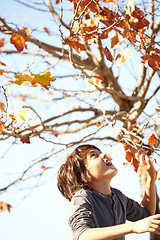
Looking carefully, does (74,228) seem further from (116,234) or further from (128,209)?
(128,209)

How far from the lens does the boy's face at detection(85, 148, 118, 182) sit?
1671mm

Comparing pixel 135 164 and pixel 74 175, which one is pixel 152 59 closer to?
pixel 135 164

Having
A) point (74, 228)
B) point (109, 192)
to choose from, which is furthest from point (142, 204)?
point (74, 228)

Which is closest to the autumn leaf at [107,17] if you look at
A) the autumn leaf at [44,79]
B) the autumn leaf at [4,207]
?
Result: the autumn leaf at [44,79]

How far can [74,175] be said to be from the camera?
5.72ft

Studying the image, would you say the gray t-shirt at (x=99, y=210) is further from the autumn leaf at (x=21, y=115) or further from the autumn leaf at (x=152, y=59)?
the autumn leaf at (x=152, y=59)

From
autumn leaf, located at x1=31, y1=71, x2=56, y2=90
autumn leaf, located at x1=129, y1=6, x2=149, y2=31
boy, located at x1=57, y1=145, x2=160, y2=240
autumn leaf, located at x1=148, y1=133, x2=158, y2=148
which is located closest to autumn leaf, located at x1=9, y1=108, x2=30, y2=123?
autumn leaf, located at x1=31, y1=71, x2=56, y2=90

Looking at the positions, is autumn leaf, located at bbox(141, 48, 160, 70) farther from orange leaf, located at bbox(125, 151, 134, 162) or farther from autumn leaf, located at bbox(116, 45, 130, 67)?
orange leaf, located at bbox(125, 151, 134, 162)

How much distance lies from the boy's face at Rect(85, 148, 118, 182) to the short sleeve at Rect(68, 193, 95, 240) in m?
0.19

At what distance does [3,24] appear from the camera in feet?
6.64

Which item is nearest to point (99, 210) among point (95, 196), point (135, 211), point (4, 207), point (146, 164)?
point (95, 196)

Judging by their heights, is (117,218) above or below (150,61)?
below

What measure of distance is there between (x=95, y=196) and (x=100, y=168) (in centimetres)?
16

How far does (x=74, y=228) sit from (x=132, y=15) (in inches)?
62.8
